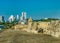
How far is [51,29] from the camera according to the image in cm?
2522

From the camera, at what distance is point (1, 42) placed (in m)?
18.4

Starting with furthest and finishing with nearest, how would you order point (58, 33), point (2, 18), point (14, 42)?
point (2, 18), point (58, 33), point (14, 42)

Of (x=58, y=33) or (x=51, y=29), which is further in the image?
(x=51, y=29)

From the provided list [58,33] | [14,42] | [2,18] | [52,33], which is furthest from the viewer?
[2,18]

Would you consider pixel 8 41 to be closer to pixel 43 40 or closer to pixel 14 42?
pixel 14 42

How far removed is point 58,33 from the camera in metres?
22.4

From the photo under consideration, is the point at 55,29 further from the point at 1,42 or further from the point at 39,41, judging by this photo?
the point at 1,42

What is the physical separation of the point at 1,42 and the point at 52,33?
6.98 m

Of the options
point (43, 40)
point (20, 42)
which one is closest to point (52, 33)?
point (43, 40)

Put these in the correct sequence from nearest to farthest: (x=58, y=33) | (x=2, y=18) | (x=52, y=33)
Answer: (x=58, y=33) < (x=52, y=33) < (x=2, y=18)

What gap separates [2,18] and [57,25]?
120029 millimetres

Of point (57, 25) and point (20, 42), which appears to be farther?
point (57, 25)

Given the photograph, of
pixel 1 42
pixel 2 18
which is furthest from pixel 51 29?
pixel 2 18

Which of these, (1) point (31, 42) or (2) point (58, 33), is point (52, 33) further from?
(1) point (31, 42)
